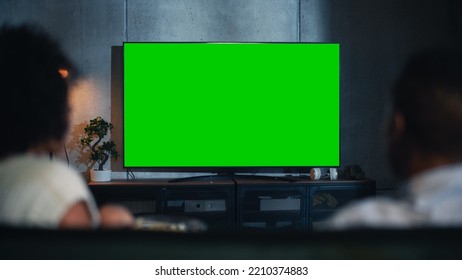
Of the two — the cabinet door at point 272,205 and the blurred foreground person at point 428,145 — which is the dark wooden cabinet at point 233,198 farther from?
the blurred foreground person at point 428,145

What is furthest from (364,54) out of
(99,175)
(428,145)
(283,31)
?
(428,145)

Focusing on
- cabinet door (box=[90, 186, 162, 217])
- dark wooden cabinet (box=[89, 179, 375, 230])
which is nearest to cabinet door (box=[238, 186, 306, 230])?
dark wooden cabinet (box=[89, 179, 375, 230])

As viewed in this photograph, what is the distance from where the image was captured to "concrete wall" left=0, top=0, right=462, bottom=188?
153 inches

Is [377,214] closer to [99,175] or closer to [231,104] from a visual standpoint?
[231,104]

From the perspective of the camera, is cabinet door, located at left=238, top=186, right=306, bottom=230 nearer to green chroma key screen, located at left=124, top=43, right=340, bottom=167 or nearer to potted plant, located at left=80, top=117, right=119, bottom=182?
green chroma key screen, located at left=124, top=43, right=340, bottom=167

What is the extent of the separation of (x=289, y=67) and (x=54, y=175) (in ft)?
10.6

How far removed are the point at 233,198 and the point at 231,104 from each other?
→ 82 cm

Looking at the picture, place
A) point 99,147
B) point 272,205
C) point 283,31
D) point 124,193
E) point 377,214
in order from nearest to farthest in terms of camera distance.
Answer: point 377,214, point 124,193, point 272,205, point 99,147, point 283,31

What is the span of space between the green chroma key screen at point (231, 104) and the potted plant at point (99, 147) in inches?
6.3

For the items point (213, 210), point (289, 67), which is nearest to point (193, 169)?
point (213, 210)

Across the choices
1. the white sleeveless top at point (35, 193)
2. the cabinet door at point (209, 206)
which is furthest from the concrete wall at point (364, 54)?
the white sleeveless top at point (35, 193)

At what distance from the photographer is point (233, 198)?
3500 mm
